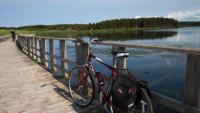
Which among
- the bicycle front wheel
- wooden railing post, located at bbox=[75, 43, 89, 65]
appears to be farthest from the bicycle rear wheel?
wooden railing post, located at bbox=[75, 43, 89, 65]

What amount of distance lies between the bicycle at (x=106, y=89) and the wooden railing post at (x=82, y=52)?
27 centimetres

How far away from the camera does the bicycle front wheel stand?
5105 mm

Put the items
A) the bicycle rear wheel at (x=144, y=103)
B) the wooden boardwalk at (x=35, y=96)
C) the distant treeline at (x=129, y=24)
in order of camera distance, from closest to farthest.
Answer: the bicycle rear wheel at (x=144, y=103)
the wooden boardwalk at (x=35, y=96)
the distant treeline at (x=129, y=24)

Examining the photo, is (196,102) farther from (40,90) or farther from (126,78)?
(40,90)

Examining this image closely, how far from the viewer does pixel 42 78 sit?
8.02 metres

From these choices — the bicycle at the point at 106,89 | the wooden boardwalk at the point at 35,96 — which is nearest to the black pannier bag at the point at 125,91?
the bicycle at the point at 106,89

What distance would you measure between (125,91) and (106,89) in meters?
0.72

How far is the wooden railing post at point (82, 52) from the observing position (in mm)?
5848

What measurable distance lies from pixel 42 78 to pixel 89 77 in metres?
3.40

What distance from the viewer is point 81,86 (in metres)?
5.61

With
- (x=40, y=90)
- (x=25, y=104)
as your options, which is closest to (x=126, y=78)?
(x=25, y=104)

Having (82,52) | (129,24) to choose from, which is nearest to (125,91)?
(82,52)

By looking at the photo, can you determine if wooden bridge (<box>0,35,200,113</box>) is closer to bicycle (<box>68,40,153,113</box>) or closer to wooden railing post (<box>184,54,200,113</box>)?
wooden railing post (<box>184,54,200,113</box>)

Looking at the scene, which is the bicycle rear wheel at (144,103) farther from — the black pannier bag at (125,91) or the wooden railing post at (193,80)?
the wooden railing post at (193,80)
